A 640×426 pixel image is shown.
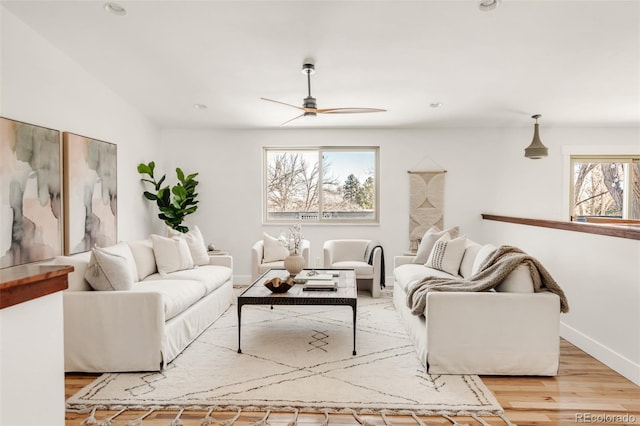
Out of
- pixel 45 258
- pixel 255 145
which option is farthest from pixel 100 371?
pixel 255 145

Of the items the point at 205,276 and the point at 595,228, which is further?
the point at 205,276

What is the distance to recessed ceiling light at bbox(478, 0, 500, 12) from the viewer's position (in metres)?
2.79

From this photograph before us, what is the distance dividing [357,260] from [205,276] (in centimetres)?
235

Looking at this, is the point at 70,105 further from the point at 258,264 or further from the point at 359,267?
the point at 359,267

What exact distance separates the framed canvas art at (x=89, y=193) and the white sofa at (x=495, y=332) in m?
3.32

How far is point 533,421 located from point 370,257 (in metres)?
3.19

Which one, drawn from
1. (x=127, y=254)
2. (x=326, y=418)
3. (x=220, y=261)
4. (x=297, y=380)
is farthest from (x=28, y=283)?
(x=220, y=261)

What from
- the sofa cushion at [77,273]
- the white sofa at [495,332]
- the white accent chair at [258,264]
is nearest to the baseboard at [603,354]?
the white sofa at [495,332]

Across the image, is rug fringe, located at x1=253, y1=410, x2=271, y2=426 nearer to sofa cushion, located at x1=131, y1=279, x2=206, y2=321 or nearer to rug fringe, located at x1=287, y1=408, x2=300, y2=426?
rug fringe, located at x1=287, y1=408, x2=300, y2=426

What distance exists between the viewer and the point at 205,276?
4.18m

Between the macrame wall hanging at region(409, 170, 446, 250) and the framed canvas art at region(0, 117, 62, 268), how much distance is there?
470cm

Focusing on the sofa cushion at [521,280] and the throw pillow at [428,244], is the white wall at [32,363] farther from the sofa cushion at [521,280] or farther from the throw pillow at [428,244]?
the throw pillow at [428,244]

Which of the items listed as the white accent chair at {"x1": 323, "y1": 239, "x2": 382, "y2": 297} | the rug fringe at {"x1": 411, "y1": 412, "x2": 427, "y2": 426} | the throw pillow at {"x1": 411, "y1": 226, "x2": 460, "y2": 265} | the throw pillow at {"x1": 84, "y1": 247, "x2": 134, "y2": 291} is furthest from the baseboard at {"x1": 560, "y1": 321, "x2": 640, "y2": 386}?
the throw pillow at {"x1": 84, "y1": 247, "x2": 134, "y2": 291}

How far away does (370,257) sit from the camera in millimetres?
5391
